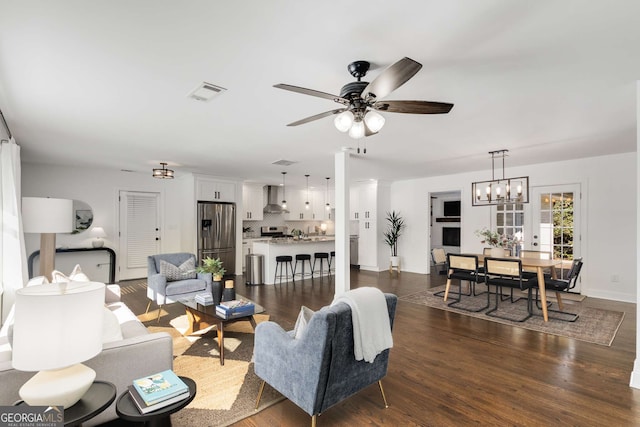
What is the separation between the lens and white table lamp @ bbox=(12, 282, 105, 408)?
1282mm

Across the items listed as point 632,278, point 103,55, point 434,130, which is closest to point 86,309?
point 103,55

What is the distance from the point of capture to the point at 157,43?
208 centimetres

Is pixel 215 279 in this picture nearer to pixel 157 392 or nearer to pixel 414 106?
pixel 157 392

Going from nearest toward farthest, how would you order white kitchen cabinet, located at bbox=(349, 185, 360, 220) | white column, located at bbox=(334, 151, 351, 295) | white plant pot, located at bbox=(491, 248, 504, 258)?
1. white column, located at bbox=(334, 151, 351, 295)
2. white plant pot, located at bbox=(491, 248, 504, 258)
3. white kitchen cabinet, located at bbox=(349, 185, 360, 220)

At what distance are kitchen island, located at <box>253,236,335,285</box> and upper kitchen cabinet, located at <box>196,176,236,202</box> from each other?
5.05 feet

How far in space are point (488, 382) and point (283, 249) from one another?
16.7 feet

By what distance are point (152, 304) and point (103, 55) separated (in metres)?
4.12

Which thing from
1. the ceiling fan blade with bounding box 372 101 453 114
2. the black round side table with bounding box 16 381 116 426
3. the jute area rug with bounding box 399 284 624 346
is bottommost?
the jute area rug with bounding box 399 284 624 346

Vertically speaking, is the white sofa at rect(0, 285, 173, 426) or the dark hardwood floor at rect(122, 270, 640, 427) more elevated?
the white sofa at rect(0, 285, 173, 426)

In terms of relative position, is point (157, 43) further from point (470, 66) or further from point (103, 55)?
point (470, 66)

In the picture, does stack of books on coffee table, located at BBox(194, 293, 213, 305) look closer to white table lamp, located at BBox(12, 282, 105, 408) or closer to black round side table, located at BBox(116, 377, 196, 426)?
black round side table, located at BBox(116, 377, 196, 426)

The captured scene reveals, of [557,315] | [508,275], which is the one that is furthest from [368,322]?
[557,315]

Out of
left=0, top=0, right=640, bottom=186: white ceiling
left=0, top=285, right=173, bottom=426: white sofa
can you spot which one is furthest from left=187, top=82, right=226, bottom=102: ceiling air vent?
left=0, top=285, right=173, bottom=426: white sofa

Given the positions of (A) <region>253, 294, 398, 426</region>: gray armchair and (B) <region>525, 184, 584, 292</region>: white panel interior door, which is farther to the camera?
(B) <region>525, 184, 584, 292</region>: white panel interior door
